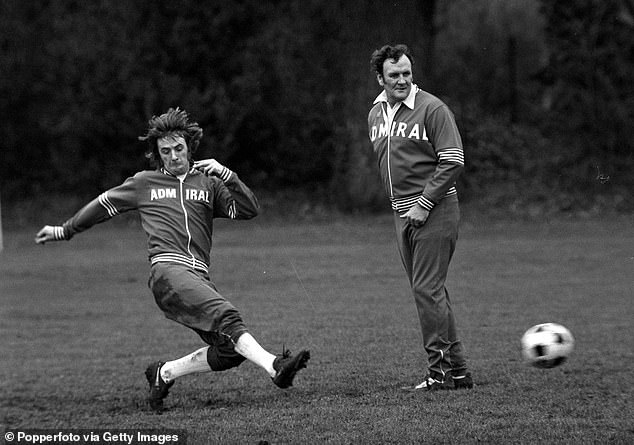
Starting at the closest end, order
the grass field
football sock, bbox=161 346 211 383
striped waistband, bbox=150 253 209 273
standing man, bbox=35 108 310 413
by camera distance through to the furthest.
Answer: the grass field → standing man, bbox=35 108 310 413 → striped waistband, bbox=150 253 209 273 → football sock, bbox=161 346 211 383

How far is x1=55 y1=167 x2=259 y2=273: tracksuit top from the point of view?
7180 millimetres

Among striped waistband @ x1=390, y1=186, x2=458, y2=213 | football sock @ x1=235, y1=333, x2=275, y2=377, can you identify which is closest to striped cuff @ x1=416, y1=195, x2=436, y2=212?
striped waistband @ x1=390, y1=186, x2=458, y2=213

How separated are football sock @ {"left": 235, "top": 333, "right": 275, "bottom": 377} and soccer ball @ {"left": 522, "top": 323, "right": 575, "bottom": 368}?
1806 mm

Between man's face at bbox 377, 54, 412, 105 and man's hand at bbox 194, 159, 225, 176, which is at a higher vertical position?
man's face at bbox 377, 54, 412, 105

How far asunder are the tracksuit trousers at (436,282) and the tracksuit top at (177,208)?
1.20m

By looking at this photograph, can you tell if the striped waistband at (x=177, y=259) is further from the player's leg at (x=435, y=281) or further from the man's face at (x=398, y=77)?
the man's face at (x=398, y=77)

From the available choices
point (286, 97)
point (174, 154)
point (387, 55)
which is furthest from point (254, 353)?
point (286, 97)

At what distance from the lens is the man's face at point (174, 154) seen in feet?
23.8

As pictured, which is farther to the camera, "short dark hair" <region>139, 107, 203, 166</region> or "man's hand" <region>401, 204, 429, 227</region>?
"man's hand" <region>401, 204, 429, 227</region>

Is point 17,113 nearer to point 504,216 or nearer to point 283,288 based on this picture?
point 504,216

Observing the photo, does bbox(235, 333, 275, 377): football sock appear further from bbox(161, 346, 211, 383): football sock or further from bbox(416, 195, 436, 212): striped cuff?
bbox(416, 195, 436, 212): striped cuff

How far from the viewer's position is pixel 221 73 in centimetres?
2278

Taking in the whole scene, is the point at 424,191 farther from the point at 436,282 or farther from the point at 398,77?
the point at 398,77

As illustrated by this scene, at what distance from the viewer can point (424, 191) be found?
7.43m
